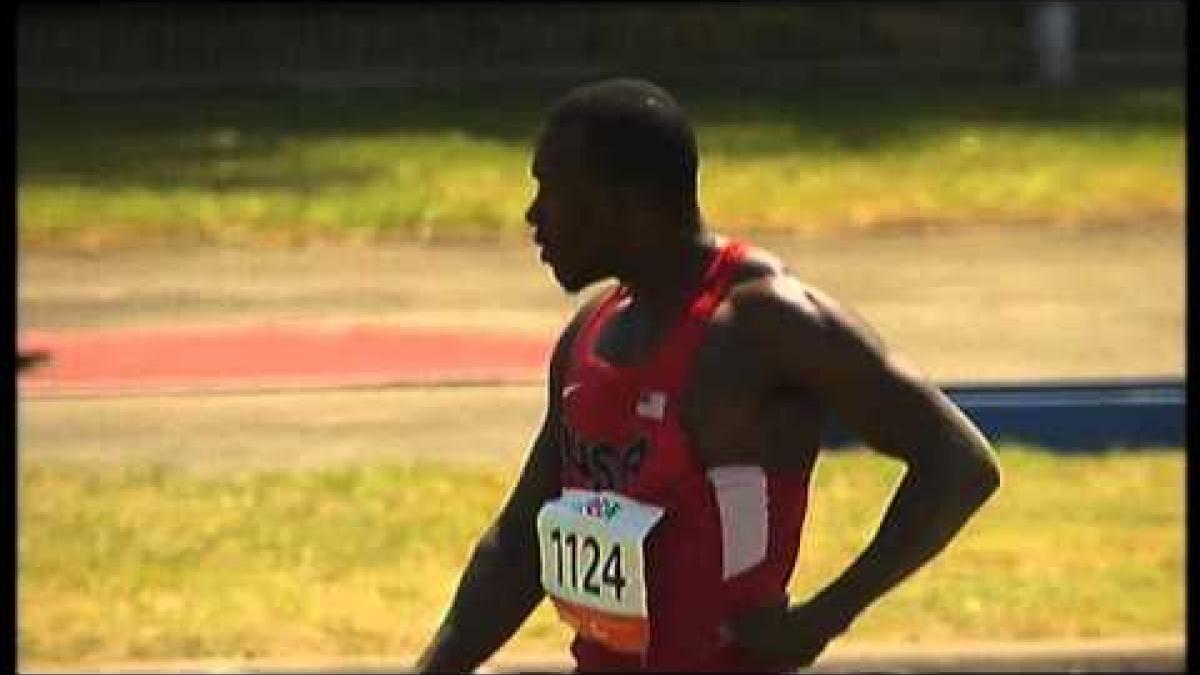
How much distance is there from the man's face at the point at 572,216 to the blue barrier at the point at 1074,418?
717 centimetres

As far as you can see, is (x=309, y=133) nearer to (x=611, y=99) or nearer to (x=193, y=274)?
(x=193, y=274)

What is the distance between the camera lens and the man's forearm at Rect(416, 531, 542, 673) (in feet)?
13.9

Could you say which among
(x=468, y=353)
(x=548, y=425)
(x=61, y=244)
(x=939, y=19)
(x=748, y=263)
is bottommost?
(x=939, y=19)

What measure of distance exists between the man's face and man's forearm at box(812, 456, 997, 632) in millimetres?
499

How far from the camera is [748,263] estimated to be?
3914 mm

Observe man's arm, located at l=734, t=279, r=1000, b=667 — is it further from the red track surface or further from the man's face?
the red track surface

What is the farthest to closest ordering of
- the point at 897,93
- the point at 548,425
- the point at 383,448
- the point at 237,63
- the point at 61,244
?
the point at 237,63 < the point at 897,93 < the point at 61,244 < the point at 383,448 < the point at 548,425

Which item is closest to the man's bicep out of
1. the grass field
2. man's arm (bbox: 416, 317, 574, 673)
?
man's arm (bbox: 416, 317, 574, 673)

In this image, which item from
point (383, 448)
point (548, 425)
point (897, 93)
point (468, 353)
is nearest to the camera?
point (548, 425)

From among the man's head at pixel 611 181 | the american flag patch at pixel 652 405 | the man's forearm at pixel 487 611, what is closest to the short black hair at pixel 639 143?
the man's head at pixel 611 181

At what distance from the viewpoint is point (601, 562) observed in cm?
390

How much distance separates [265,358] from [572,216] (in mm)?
11003
